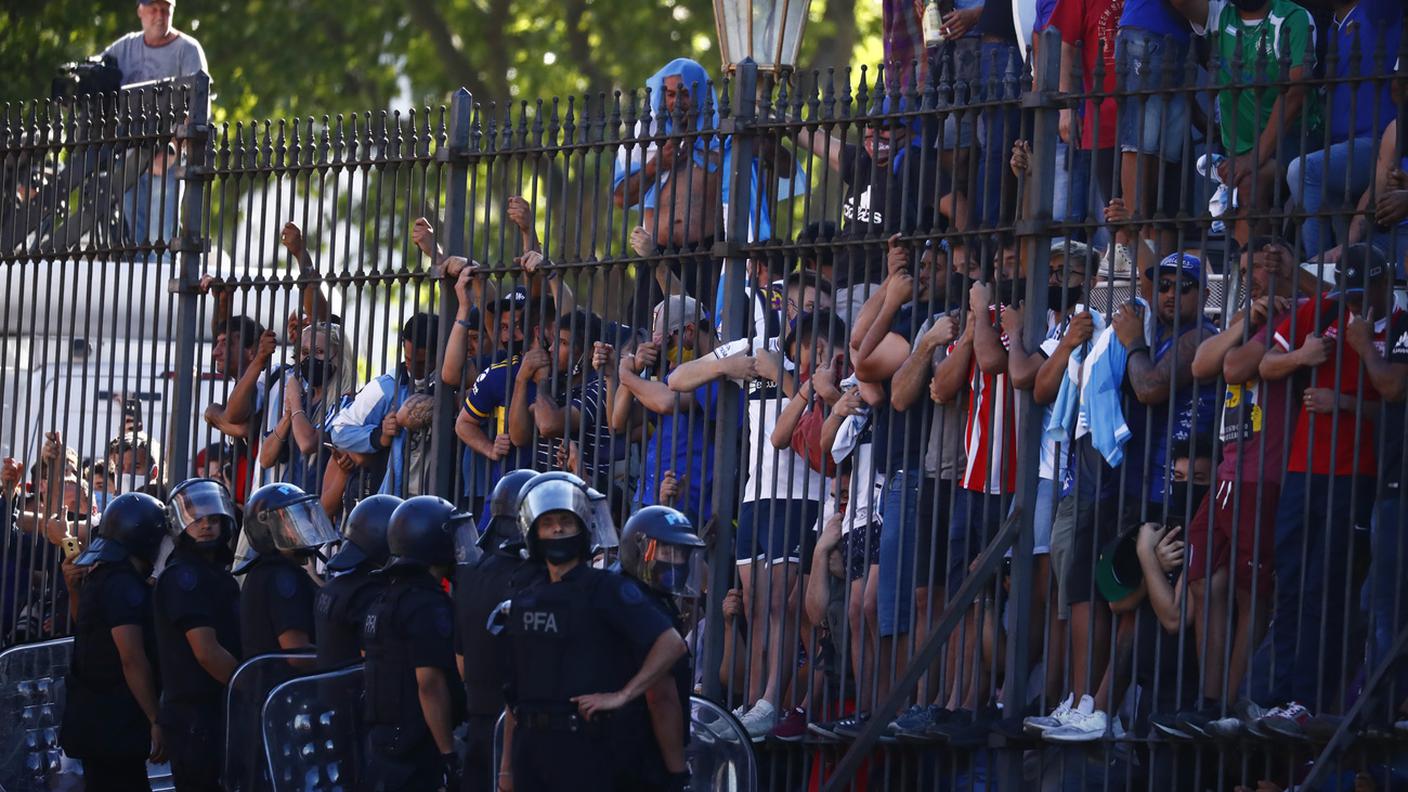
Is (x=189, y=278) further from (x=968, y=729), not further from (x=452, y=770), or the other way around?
(x=968, y=729)

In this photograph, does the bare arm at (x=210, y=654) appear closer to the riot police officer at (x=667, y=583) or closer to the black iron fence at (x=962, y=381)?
the black iron fence at (x=962, y=381)

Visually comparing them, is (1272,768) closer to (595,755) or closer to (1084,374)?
(1084,374)

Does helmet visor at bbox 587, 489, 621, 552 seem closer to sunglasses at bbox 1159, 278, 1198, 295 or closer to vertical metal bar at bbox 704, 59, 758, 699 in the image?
vertical metal bar at bbox 704, 59, 758, 699

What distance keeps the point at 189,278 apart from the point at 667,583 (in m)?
4.82

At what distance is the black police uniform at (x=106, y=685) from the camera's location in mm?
11906

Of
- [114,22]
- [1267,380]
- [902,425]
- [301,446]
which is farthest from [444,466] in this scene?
[114,22]

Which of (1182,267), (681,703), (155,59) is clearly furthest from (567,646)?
(155,59)

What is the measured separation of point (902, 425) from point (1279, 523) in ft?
5.81

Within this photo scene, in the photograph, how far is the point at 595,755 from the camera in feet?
30.7

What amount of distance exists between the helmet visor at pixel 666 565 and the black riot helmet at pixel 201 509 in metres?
2.89

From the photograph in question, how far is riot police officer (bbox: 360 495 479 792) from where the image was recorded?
10.3m

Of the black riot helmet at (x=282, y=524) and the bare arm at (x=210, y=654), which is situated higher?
the black riot helmet at (x=282, y=524)

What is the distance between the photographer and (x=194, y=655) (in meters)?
11.5

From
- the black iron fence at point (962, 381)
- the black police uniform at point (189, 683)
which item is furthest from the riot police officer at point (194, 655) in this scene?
the black iron fence at point (962, 381)
